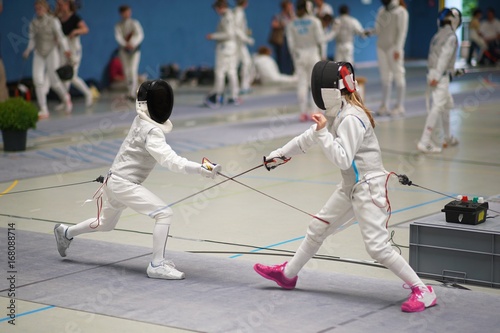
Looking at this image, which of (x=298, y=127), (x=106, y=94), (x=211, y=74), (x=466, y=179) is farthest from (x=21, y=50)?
(x=466, y=179)

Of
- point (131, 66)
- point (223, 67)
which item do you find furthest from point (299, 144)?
point (131, 66)

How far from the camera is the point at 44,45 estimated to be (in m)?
13.2

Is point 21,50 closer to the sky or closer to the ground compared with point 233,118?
closer to the sky

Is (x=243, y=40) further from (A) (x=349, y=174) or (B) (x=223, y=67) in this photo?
(A) (x=349, y=174)

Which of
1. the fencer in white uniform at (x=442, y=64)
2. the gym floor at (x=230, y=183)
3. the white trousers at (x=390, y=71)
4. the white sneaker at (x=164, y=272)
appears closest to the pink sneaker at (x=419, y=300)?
the gym floor at (x=230, y=183)

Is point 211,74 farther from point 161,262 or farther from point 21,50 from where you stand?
point 161,262

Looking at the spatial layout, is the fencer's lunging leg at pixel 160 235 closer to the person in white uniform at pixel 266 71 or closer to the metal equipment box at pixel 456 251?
the metal equipment box at pixel 456 251

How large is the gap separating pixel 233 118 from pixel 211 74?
6.94m

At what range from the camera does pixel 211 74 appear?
66.9 ft

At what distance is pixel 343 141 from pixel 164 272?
4.68ft

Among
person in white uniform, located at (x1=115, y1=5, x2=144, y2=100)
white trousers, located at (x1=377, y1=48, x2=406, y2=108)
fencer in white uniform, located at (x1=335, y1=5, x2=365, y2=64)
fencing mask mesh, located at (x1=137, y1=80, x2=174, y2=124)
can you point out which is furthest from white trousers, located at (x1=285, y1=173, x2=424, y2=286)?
fencer in white uniform, located at (x1=335, y1=5, x2=365, y2=64)

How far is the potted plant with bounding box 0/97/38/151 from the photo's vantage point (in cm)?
989

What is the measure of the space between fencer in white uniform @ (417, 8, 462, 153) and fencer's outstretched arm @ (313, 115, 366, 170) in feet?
17.2

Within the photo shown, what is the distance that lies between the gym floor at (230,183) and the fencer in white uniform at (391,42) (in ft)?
1.73
